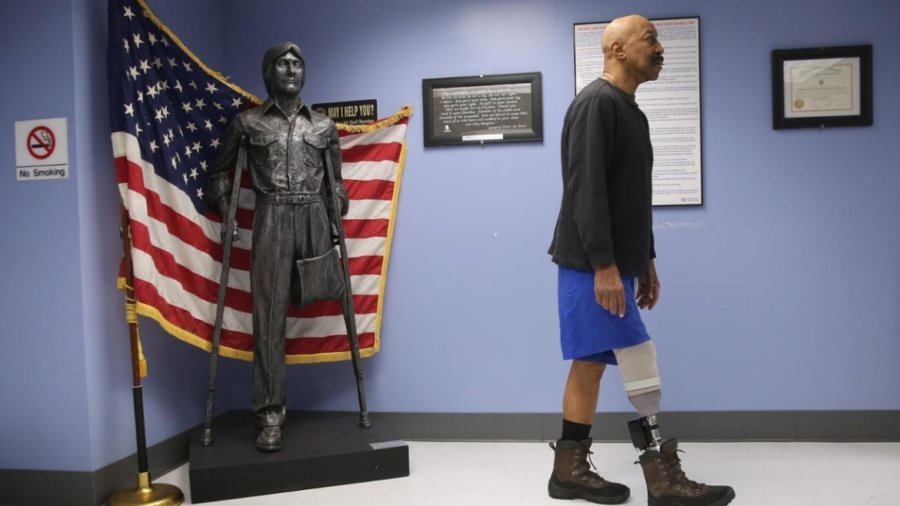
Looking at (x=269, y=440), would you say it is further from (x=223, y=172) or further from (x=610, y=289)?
(x=610, y=289)

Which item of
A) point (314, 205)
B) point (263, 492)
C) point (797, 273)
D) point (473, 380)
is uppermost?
point (314, 205)

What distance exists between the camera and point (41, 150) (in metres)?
2.47

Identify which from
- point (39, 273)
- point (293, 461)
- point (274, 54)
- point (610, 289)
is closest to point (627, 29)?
point (610, 289)

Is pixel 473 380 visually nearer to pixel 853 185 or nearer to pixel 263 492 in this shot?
pixel 263 492

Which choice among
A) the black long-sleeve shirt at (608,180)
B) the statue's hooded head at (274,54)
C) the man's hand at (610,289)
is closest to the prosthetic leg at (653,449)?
the man's hand at (610,289)

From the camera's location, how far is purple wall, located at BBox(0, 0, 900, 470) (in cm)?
299

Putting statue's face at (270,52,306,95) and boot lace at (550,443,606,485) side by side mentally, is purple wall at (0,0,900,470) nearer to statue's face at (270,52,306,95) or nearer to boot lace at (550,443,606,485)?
statue's face at (270,52,306,95)

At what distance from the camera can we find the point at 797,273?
3039 mm

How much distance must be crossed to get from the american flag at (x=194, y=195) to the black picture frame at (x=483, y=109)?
0.17 meters

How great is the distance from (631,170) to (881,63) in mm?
1560

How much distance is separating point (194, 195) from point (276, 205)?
36cm

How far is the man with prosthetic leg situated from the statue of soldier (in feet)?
3.56

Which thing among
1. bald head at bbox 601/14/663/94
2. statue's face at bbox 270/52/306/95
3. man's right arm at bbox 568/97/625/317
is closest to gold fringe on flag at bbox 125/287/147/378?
statue's face at bbox 270/52/306/95

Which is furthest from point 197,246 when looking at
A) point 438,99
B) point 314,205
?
point 438,99
